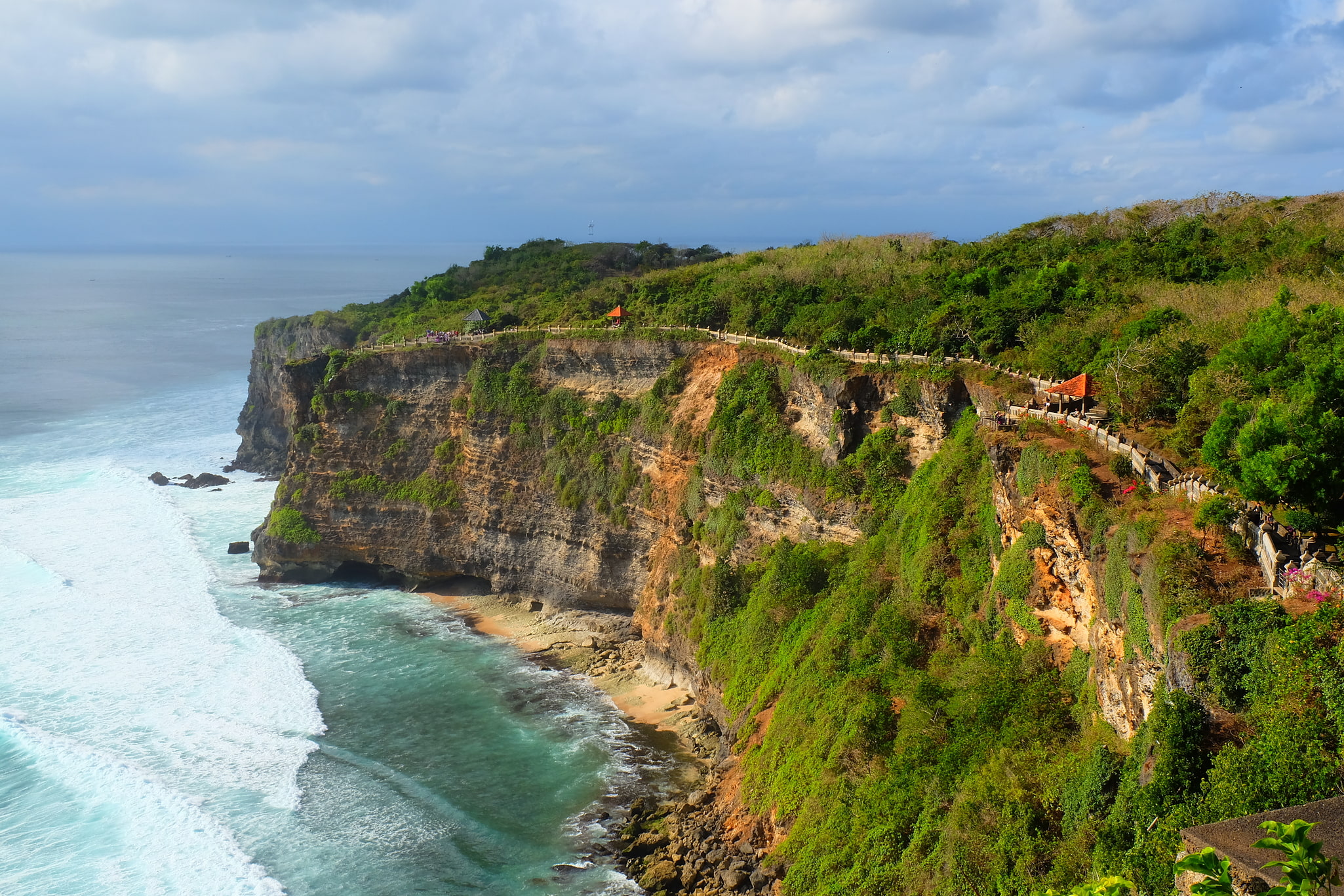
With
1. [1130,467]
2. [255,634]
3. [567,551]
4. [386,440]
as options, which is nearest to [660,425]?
[567,551]

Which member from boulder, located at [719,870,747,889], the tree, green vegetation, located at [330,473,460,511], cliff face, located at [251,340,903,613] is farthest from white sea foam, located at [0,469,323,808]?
the tree

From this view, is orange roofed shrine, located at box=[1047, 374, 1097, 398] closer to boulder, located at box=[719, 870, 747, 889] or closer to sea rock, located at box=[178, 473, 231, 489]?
boulder, located at box=[719, 870, 747, 889]

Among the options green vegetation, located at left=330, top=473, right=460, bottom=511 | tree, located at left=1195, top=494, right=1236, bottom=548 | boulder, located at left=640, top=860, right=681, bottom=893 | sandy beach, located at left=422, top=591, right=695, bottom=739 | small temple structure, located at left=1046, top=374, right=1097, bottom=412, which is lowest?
boulder, located at left=640, top=860, right=681, bottom=893

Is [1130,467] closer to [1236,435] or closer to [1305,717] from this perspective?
[1236,435]

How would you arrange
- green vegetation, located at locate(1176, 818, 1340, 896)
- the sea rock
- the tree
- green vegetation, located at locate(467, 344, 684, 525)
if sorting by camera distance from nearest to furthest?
green vegetation, located at locate(1176, 818, 1340, 896)
the tree
green vegetation, located at locate(467, 344, 684, 525)
the sea rock

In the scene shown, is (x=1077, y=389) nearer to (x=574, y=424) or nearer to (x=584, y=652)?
(x=584, y=652)

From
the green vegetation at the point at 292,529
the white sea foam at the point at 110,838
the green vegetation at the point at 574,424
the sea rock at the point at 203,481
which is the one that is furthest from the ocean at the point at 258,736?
the green vegetation at the point at 574,424

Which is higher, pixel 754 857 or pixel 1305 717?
pixel 1305 717

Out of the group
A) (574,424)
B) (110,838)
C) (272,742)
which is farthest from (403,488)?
(110,838)
